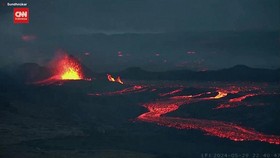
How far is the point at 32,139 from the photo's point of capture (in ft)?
339

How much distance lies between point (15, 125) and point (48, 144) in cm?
2483

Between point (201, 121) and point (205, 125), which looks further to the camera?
point (201, 121)

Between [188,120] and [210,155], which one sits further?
[188,120]

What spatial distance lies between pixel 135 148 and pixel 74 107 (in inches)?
2339

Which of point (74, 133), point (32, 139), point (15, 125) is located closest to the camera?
point (32, 139)

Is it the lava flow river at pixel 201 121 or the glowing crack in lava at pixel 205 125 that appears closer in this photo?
the glowing crack in lava at pixel 205 125

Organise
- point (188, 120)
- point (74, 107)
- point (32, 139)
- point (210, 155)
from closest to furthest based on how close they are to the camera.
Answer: point (210, 155)
point (32, 139)
point (188, 120)
point (74, 107)

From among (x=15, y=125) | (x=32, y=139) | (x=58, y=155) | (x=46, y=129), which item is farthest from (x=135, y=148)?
(x=15, y=125)

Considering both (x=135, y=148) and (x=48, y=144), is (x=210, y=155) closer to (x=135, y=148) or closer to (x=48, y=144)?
(x=135, y=148)

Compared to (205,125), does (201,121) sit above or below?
below

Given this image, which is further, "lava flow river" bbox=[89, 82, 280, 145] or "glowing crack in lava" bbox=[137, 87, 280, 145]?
"lava flow river" bbox=[89, 82, 280, 145]

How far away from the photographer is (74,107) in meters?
152

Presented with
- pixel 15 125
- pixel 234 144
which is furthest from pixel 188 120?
pixel 15 125

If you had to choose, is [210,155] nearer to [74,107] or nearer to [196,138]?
[196,138]
